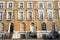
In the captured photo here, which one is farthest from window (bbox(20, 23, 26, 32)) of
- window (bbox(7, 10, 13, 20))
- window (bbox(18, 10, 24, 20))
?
window (bbox(7, 10, 13, 20))

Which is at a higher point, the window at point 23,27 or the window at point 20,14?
the window at point 20,14

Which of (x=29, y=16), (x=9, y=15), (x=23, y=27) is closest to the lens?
(x=23, y=27)

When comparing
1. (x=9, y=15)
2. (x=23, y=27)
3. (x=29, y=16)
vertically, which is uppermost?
(x=9, y=15)

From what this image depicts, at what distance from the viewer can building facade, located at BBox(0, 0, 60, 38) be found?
102 feet

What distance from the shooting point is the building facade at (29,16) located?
3102 centimetres

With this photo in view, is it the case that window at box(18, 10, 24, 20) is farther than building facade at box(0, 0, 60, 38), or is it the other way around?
window at box(18, 10, 24, 20)

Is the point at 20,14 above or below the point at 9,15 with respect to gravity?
above

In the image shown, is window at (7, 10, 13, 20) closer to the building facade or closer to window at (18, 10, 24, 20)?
the building facade

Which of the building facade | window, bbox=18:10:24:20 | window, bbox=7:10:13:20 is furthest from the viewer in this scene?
window, bbox=18:10:24:20

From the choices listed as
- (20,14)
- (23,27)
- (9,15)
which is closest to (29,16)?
(20,14)

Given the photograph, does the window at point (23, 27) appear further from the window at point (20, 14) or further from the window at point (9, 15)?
the window at point (9, 15)

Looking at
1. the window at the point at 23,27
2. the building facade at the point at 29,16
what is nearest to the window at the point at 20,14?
the building facade at the point at 29,16

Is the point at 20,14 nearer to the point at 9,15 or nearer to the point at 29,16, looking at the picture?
the point at 29,16

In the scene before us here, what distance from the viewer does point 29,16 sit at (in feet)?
104
